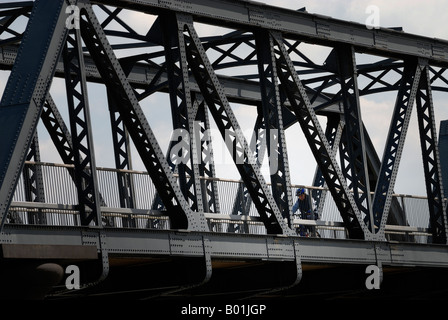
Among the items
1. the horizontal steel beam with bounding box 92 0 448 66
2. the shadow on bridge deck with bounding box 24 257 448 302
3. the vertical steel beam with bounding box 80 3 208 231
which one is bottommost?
the shadow on bridge deck with bounding box 24 257 448 302

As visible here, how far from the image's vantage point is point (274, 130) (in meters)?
24.8

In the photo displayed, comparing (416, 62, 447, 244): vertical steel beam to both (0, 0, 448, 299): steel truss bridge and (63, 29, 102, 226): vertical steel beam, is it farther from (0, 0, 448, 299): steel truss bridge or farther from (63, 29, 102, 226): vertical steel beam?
(63, 29, 102, 226): vertical steel beam

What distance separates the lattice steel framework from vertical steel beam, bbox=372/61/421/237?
0.03 meters

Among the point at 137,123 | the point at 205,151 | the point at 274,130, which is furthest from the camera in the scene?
the point at 205,151

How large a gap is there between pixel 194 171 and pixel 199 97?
38.7 ft

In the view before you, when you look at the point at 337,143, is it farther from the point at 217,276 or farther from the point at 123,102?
the point at 123,102

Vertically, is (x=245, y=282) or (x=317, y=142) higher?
(x=317, y=142)

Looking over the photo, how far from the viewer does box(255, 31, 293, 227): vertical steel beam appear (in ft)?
80.8

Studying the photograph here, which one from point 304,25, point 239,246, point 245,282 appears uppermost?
point 304,25

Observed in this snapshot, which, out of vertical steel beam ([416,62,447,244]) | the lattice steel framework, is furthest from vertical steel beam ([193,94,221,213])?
vertical steel beam ([416,62,447,244])

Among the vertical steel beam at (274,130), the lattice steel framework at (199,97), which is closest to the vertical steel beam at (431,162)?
the lattice steel framework at (199,97)

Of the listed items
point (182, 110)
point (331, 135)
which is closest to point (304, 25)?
point (182, 110)

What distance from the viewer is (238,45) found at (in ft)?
96.9

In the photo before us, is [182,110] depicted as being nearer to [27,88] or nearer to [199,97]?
[27,88]
